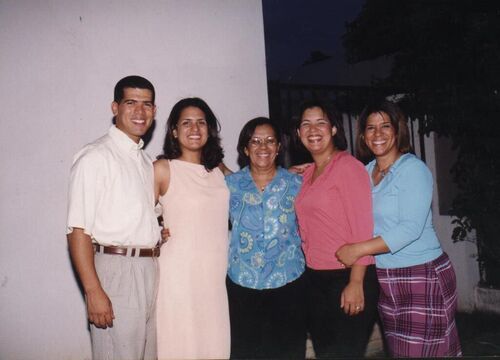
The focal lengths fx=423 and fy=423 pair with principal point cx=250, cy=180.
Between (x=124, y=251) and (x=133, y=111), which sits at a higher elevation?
(x=133, y=111)

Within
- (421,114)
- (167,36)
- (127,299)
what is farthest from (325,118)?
(421,114)

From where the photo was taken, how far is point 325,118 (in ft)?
9.73

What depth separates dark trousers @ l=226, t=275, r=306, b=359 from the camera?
113 inches

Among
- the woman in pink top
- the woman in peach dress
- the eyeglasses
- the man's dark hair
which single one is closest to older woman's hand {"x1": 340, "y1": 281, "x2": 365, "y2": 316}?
the woman in pink top

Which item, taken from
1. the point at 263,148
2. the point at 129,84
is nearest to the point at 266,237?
the point at 263,148

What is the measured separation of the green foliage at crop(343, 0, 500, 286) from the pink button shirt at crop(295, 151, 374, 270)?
2783 mm

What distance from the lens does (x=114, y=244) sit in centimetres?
261

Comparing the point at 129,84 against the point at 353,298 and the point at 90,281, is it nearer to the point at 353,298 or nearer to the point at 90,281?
the point at 90,281

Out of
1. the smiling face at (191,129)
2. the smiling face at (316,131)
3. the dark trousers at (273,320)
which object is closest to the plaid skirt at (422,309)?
the dark trousers at (273,320)

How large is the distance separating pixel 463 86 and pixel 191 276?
12.8ft

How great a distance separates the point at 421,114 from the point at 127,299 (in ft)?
13.8

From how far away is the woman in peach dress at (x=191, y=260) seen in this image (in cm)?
288

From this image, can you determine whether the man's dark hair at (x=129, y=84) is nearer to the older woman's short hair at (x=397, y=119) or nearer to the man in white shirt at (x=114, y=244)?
the man in white shirt at (x=114, y=244)

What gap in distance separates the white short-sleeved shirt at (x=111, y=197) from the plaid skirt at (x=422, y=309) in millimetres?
1581
